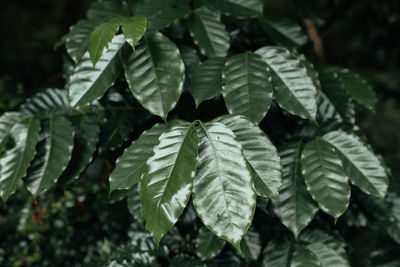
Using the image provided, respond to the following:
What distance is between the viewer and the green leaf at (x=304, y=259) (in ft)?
3.19

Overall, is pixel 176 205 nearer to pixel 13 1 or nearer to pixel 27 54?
pixel 27 54

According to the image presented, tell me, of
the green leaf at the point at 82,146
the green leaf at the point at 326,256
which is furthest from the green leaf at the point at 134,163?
the green leaf at the point at 326,256

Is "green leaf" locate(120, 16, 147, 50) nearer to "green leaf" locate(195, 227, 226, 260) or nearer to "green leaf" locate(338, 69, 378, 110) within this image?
"green leaf" locate(195, 227, 226, 260)

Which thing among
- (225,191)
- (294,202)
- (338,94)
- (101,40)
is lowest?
(294,202)

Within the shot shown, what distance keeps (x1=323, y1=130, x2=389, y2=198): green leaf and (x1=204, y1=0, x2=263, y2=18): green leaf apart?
1.66ft

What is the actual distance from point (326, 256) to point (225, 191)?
0.51 metres

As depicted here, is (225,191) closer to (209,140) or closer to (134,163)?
(209,140)

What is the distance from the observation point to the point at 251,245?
3.69 feet

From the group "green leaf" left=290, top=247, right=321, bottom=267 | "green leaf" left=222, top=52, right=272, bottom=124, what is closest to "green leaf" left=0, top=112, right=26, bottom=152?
"green leaf" left=222, top=52, right=272, bottom=124

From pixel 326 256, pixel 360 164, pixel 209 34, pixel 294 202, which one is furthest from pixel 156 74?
pixel 326 256

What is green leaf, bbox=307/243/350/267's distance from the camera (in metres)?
1.01

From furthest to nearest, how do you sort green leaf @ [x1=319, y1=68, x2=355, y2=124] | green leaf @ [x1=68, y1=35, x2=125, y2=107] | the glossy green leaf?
green leaf @ [x1=319, y1=68, x2=355, y2=124], the glossy green leaf, green leaf @ [x1=68, y1=35, x2=125, y2=107]

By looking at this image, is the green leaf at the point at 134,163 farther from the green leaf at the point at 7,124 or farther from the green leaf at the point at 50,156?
the green leaf at the point at 7,124

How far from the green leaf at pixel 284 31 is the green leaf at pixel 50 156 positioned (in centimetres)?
80
